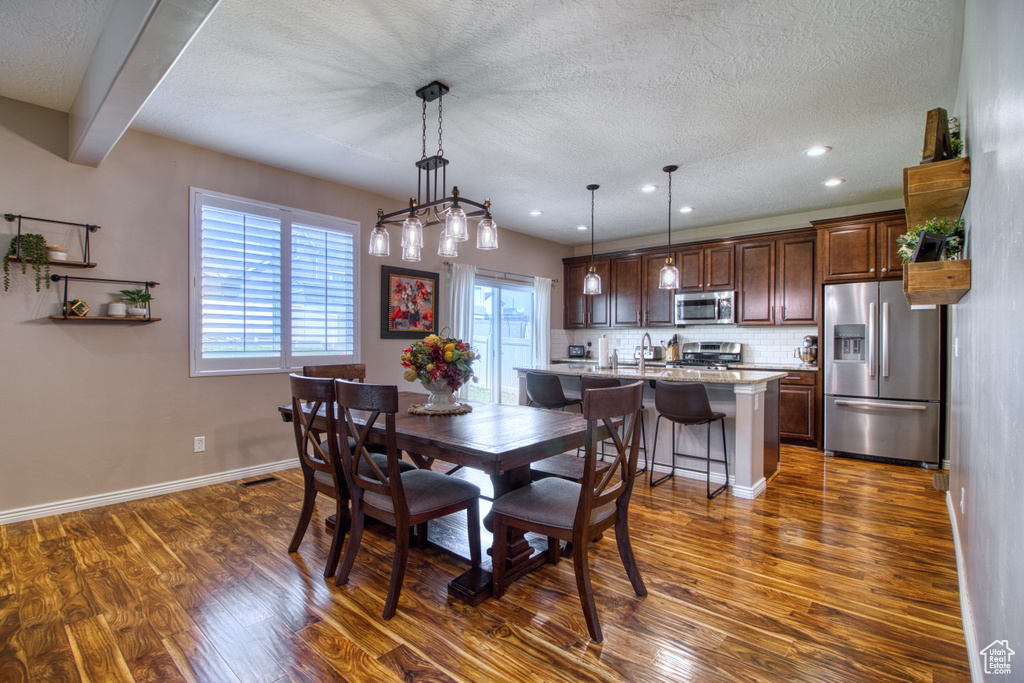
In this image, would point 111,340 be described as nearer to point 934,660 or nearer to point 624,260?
point 934,660

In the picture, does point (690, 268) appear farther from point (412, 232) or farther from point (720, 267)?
point (412, 232)

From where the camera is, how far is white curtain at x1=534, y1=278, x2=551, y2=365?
6723 mm

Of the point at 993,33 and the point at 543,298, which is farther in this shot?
the point at 543,298

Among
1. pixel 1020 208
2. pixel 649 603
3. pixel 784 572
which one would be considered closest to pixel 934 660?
pixel 784 572

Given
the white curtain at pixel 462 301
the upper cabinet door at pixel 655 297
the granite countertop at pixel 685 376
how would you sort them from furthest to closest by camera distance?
the upper cabinet door at pixel 655 297 < the white curtain at pixel 462 301 < the granite countertop at pixel 685 376

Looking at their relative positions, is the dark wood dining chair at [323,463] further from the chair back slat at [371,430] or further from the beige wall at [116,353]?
the beige wall at [116,353]

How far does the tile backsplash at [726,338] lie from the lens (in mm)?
5637

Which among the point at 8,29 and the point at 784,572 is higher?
the point at 8,29

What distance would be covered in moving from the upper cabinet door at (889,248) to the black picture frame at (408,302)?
174 inches

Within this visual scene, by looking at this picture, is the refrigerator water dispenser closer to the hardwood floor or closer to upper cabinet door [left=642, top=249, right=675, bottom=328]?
upper cabinet door [left=642, top=249, right=675, bottom=328]

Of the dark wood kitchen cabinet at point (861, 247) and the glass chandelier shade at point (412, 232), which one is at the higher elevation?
the dark wood kitchen cabinet at point (861, 247)

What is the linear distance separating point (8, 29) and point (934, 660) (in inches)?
186

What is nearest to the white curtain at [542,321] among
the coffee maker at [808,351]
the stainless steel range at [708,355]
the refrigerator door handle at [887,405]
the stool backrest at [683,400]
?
the stainless steel range at [708,355]

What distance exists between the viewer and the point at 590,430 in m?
1.82
